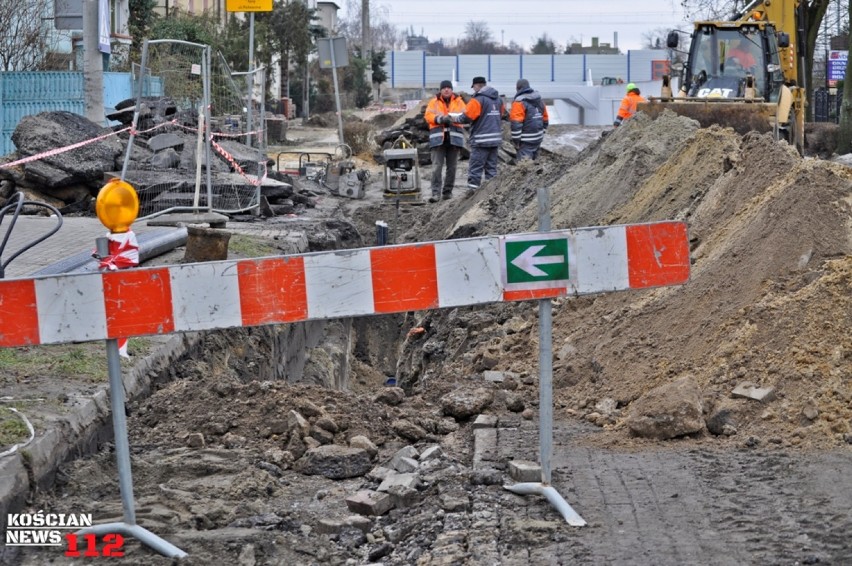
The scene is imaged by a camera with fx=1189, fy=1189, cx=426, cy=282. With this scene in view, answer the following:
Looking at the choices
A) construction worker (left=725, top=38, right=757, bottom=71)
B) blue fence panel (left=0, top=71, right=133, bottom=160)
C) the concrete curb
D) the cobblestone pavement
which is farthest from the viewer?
blue fence panel (left=0, top=71, right=133, bottom=160)

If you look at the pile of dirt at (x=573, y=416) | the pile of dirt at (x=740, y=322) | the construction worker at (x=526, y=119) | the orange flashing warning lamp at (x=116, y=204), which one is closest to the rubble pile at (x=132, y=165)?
the construction worker at (x=526, y=119)

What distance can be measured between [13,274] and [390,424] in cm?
537

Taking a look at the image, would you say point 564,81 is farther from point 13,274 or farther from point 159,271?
point 159,271

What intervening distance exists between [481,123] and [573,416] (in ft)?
47.2

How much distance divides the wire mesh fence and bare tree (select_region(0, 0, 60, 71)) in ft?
24.3

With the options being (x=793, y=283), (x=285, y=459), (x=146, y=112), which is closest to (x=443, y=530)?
(x=285, y=459)

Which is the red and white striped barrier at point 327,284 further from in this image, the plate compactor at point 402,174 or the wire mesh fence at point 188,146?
the plate compactor at point 402,174

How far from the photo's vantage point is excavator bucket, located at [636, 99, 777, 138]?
1769 centimetres

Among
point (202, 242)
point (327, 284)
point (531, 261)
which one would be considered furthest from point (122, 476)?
point (202, 242)

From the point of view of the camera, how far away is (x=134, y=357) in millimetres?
7727

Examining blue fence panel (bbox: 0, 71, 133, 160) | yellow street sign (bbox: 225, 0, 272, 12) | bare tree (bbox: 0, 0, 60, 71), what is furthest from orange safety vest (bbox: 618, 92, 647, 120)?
bare tree (bbox: 0, 0, 60, 71)

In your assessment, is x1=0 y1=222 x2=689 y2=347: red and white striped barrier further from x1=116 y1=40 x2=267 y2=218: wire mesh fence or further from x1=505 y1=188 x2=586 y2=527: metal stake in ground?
x1=116 y1=40 x2=267 y2=218: wire mesh fence

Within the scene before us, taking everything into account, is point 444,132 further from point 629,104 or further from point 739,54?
point 739,54

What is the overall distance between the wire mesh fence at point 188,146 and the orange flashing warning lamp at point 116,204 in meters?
9.40
